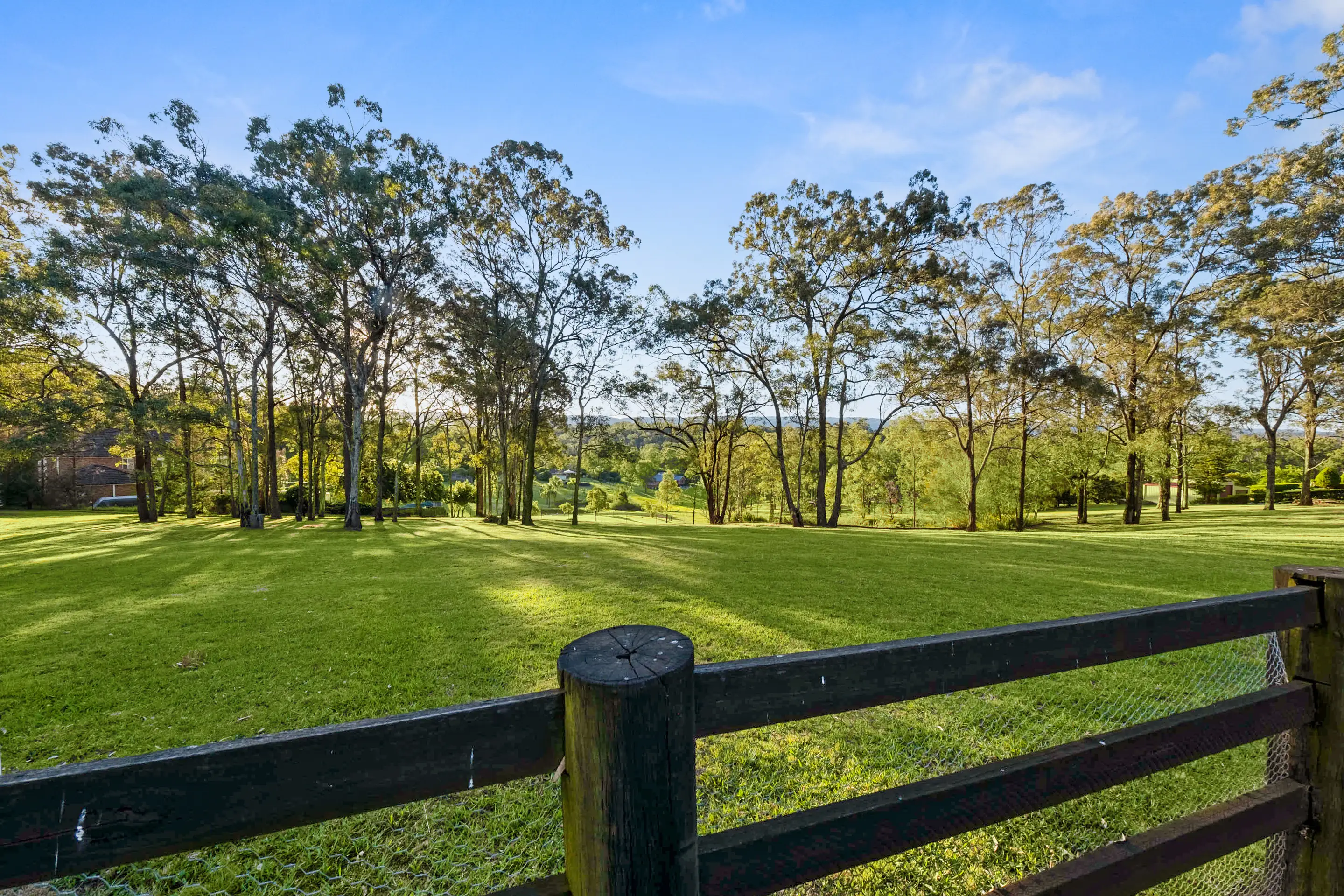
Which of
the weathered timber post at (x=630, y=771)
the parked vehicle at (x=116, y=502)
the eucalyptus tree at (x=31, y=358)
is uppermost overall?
the eucalyptus tree at (x=31, y=358)

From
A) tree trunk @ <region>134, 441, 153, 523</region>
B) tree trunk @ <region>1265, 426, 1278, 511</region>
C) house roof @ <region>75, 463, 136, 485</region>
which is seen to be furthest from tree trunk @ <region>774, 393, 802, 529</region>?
house roof @ <region>75, 463, 136, 485</region>

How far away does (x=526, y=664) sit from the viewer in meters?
4.91

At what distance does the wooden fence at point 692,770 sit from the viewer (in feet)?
2.82

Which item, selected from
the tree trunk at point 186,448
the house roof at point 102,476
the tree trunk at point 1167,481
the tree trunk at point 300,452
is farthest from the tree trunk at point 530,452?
the house roof at point 102,476

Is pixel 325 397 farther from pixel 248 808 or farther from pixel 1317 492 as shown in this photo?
pixel 1317 492

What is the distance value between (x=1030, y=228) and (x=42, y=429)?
38732 millimetres

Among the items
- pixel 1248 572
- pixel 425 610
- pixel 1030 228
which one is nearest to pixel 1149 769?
pixel 425 610

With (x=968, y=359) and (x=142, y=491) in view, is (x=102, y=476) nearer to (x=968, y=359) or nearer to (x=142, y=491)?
(x=142, y=491)

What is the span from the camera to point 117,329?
21.0m

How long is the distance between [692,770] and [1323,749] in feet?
8.85

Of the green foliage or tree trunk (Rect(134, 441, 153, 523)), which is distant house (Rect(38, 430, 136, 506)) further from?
the green foliage

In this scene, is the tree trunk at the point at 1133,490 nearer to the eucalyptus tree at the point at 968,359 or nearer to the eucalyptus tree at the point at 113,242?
the eucalyptus tree at the point at 968,359

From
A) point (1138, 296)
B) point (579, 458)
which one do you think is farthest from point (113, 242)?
point (1138, 296)

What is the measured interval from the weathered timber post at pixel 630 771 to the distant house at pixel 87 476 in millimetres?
41049
